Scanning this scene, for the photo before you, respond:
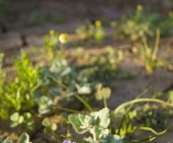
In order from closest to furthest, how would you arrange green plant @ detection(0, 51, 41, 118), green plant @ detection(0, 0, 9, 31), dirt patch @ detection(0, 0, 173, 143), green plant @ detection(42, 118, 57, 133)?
green plant @ detection(42, 118, 57, 133) → green plant @ detection(0, 51, 41, 118) → dirt patch @ detection(0, 0, 173, 143) → green plant @ detection(0, 0, 9, 31)

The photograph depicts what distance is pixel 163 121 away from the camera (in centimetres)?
218

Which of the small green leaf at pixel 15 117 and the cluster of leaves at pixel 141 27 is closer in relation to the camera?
the small green leaf at pixel 15 117

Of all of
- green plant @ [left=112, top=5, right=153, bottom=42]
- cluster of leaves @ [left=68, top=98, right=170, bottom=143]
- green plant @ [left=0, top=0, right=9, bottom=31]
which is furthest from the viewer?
green plant @ [left=0, top=0, right=9, bottom=31]

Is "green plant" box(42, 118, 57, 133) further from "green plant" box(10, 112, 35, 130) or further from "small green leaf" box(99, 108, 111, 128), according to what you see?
"small green leaf" box(99, 108, 111, 128)

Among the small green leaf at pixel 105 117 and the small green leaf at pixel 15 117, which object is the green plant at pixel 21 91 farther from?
the small green leaf at pixel 105 117

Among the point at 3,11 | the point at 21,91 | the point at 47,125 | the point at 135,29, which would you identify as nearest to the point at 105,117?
the point at 47,125

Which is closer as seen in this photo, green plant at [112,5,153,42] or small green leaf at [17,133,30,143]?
small green leaf at [17,133,30,143]

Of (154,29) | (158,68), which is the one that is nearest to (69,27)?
(154,29)

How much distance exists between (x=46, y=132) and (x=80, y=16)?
2.42 metres

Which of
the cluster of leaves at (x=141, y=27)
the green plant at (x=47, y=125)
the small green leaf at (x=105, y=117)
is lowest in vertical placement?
the green plant at (x=47, y=125)

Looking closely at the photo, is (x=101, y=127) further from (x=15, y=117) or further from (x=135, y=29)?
(x=135, y=29)

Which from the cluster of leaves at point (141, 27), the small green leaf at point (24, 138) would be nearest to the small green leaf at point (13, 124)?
the small green leaf at point (24, 138)

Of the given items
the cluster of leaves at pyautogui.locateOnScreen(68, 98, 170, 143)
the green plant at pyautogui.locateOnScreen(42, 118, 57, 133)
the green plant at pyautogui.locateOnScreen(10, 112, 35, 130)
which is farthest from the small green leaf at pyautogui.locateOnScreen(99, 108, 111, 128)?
the green plant at pyautogui.locateOnScreen(10, 112, 35, 130)

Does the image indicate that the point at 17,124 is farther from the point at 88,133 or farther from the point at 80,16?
the point at 80,16
